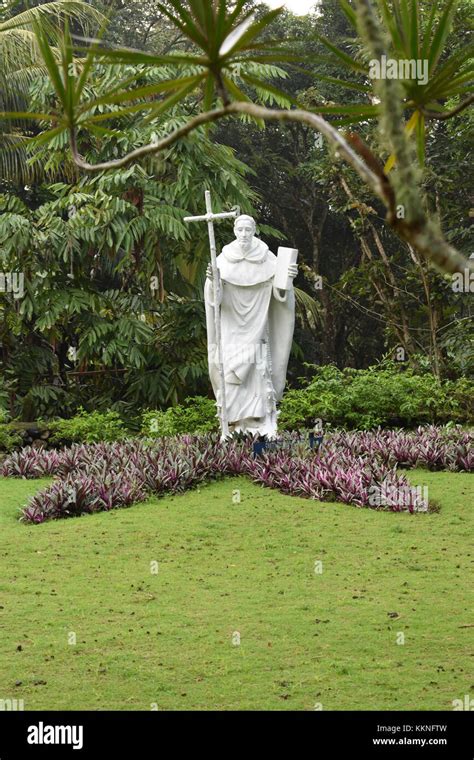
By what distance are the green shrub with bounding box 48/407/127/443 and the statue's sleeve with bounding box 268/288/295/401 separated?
9.29 feet

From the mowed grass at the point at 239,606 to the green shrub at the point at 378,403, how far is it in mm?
3492

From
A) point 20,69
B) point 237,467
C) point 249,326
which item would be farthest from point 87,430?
point 20,69

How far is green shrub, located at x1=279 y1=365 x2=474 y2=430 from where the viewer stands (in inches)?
551

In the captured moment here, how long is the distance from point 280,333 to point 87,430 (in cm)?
346

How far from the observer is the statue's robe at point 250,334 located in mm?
11602

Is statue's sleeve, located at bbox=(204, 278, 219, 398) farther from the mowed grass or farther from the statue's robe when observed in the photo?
the mowed grass

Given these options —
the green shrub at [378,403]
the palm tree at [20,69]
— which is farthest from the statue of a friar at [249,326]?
the palm tree at [20,69]

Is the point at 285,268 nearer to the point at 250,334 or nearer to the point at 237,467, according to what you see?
the point at 250,334

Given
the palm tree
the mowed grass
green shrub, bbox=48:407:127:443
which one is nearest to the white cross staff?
the mowed grass

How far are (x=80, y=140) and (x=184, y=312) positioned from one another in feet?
10.2

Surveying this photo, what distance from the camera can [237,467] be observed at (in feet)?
36.0

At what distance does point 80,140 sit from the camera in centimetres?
1628

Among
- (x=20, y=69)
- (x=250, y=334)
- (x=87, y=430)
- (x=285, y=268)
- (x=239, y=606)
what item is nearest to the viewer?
(x=239, y=606)

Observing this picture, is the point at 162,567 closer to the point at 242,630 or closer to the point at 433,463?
the point at 242,630
